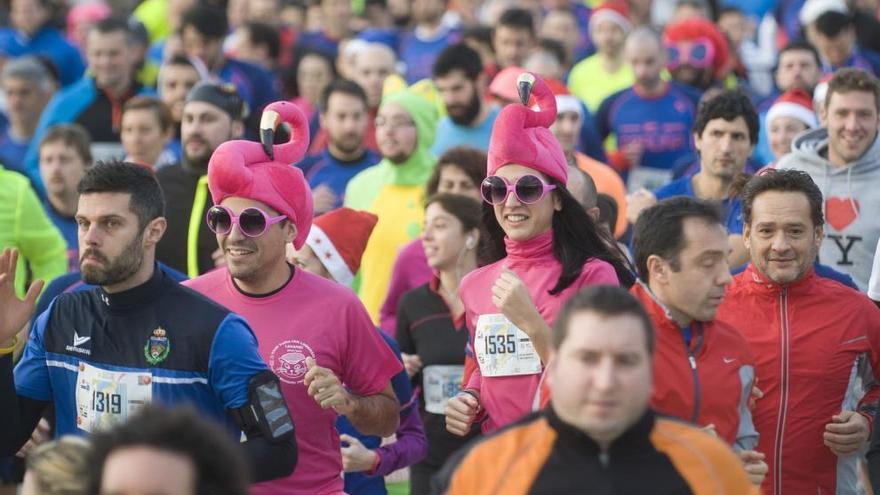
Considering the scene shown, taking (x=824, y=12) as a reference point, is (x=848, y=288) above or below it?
below

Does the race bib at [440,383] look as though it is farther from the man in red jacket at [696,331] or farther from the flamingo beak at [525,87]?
the man in red jacket at [696,331]

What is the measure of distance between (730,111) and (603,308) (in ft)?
16.5

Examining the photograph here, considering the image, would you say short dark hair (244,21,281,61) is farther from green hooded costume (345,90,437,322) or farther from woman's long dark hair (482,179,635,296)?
woman's long dark hair (482,179,635,296)

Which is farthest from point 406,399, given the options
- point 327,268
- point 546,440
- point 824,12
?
point 824,12

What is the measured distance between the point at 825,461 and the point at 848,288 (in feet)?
2.50

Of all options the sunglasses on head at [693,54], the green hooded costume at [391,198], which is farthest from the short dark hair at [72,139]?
the sunglasses on head at [693,54]

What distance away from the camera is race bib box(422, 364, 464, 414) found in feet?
29.8

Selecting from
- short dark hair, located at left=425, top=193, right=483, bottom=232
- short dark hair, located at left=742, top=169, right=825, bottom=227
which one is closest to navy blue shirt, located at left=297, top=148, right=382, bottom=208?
short dark hair, located at left=425, top=193, right=483, bottom=232

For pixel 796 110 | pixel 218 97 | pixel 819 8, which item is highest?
pixel 819 8

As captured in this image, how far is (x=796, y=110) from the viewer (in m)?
11.5

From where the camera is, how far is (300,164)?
1301 cm

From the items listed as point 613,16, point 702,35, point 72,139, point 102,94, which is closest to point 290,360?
point 72,139

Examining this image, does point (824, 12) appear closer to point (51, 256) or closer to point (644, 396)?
point (51, 256)

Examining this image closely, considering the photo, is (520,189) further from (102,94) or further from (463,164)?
(102,94)
